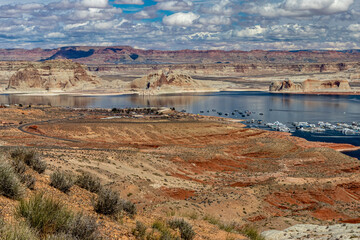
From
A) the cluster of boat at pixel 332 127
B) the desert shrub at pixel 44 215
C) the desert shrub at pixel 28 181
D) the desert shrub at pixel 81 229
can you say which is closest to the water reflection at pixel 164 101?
the cluster of boat at pixel 332 127

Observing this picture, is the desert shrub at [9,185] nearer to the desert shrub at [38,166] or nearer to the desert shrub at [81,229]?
the desert shrub at [81,229]

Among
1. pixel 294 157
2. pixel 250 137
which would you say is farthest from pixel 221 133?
pixel 294 157

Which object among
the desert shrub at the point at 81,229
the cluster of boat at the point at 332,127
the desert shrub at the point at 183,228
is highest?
the desert shrub at the point at 81,229

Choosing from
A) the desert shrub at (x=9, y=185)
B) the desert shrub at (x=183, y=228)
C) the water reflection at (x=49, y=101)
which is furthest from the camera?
the water reflection at (x=49, y=101)

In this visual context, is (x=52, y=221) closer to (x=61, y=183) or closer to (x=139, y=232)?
(x=139, y=232)

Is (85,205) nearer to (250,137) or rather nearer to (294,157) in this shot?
(294,157)

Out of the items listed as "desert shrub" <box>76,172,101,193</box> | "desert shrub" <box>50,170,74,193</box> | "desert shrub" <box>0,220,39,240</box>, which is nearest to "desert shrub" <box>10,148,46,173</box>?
"desert shrub" <box>76,172,101,193</box>

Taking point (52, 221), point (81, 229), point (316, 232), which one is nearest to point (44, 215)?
point (52, 221)
